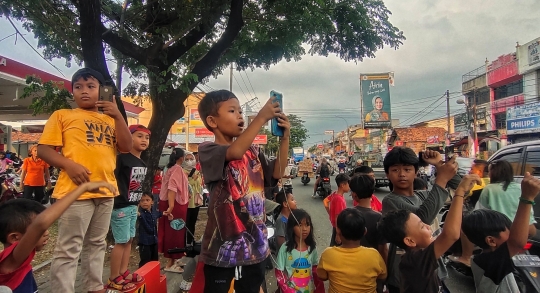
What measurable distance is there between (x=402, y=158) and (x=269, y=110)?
1.22 meters

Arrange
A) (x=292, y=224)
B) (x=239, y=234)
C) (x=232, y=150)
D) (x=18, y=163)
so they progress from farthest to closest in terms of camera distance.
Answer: (x=18, y=163), (x=292, y=224), (x=239, y=234), (x=232, y=150)

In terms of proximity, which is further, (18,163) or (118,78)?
(18,163)

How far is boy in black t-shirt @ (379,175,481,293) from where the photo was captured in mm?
1656

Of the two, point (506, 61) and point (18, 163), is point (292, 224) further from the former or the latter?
point (506, 61)

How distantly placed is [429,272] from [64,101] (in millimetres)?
4426

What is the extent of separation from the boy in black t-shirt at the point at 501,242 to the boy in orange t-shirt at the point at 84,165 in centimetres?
236

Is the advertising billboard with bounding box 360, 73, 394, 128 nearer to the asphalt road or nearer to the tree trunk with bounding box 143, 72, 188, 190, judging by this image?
the asphalt road

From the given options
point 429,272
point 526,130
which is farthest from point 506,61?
point 429,272

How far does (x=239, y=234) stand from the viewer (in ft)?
5.42

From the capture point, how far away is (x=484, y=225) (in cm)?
208

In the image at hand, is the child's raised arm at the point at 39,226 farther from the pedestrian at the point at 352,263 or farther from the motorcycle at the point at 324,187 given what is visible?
the motorcycle at the point at 324,187

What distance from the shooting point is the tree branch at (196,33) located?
5250mm

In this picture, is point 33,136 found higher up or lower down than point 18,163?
higher up

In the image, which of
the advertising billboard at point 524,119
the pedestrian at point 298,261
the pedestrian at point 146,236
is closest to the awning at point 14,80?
the pedestrian at point 146,236
